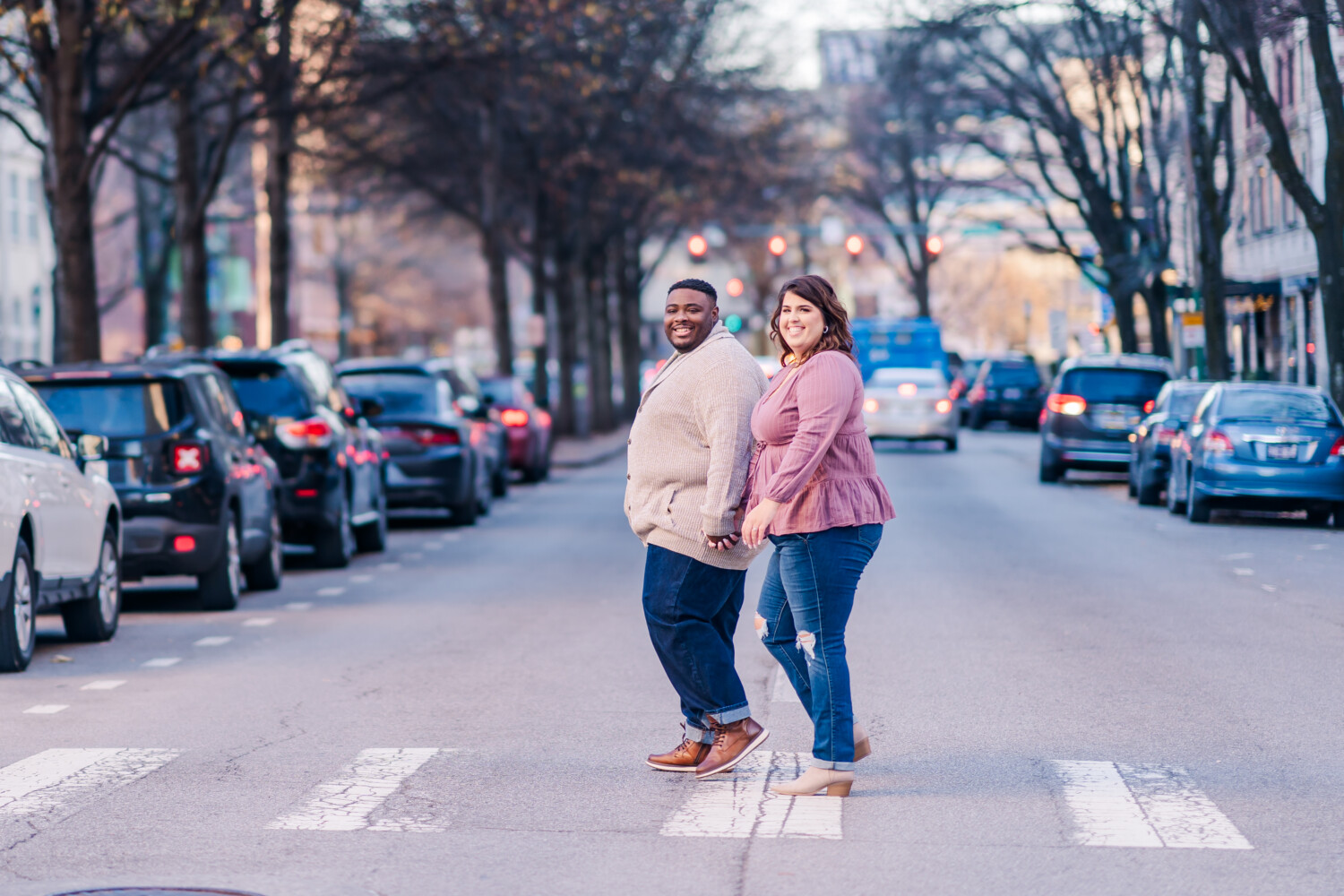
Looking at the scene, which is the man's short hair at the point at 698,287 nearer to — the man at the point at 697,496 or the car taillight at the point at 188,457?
the man at the point at 697,496

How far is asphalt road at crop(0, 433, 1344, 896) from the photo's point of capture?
630cm

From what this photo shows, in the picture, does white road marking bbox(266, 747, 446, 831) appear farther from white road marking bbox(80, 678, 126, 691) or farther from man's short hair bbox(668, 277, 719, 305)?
white road marking bbox(80, 678, 126, 691)

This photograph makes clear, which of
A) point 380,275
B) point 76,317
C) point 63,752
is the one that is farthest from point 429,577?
point 380,275

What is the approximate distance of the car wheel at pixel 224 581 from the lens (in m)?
14.1

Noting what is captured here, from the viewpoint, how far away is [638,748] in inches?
332

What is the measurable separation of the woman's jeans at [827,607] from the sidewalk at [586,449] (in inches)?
974

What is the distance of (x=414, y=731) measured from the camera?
8.91 metres

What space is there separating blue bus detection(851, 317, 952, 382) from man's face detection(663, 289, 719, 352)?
40961 mm

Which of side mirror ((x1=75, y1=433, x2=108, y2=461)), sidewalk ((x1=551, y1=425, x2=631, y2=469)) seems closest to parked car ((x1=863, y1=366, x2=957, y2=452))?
sidewalk ((x1=551, y1=425, x2=631, y2=469))

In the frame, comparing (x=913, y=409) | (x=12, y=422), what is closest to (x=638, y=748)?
(x=12, y=422)

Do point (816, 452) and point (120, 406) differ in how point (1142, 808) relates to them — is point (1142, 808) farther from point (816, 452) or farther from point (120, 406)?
point (120, 406)

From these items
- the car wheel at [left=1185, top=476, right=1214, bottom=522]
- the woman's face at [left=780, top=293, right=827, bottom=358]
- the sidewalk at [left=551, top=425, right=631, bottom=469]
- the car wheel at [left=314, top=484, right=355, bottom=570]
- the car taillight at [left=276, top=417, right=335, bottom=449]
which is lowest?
the sidewalk at [left=551, top=425, right=631, bottom=469]

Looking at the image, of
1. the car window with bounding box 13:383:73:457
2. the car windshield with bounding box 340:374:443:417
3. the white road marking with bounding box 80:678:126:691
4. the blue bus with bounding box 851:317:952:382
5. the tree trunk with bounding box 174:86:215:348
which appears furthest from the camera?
the blue bus with bounding box 851:317:952:382

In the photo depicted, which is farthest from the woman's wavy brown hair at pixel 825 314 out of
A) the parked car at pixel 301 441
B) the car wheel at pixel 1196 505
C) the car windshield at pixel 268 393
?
the car wheel at pixel 1196 505
